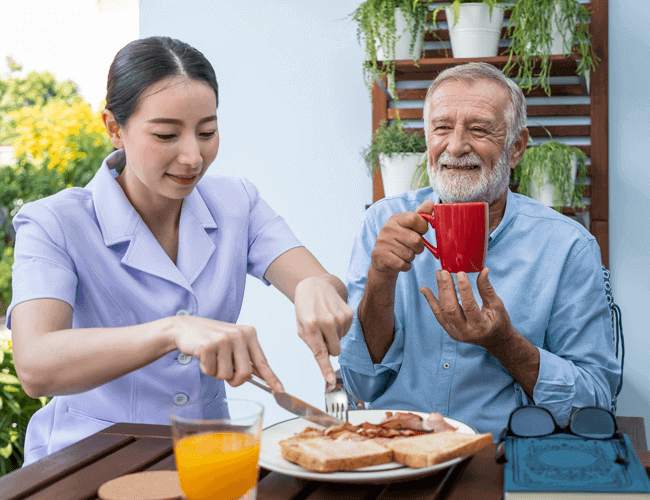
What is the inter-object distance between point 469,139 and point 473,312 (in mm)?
504

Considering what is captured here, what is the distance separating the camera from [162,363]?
1.26 m

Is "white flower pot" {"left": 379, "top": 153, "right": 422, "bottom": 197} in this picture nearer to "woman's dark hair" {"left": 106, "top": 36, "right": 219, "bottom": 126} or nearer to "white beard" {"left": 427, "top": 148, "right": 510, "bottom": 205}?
"white beard" {"left": 427, "top": 148, "right": 510, "bottom": 205}

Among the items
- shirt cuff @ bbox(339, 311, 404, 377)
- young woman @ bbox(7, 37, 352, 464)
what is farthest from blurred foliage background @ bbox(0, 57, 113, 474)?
shirt cuff @ bbox(339, 311, 404, 377)

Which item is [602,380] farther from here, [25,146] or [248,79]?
[25,146]

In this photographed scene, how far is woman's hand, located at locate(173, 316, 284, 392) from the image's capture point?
34.6 inches

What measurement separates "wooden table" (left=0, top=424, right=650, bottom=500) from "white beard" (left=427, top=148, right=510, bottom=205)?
0.71 m

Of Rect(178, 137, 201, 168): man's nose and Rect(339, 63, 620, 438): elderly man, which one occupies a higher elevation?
Rect(178, 137, 201, 168): man's nose

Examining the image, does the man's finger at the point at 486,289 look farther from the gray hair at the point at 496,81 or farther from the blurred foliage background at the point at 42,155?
the blurred foliage background at the point at 42,155

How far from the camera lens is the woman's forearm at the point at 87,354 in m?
0.96

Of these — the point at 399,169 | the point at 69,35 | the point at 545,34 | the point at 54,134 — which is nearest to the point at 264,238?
the point at 399,169

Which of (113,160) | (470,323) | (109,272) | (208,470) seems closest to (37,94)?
(113,160)

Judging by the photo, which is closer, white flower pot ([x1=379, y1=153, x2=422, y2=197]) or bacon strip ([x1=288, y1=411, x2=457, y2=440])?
bacon strip ([x1=288, y1=411, x2=457, y2=440])

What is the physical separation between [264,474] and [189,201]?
28.1 inches

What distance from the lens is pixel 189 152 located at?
3.89 ft
